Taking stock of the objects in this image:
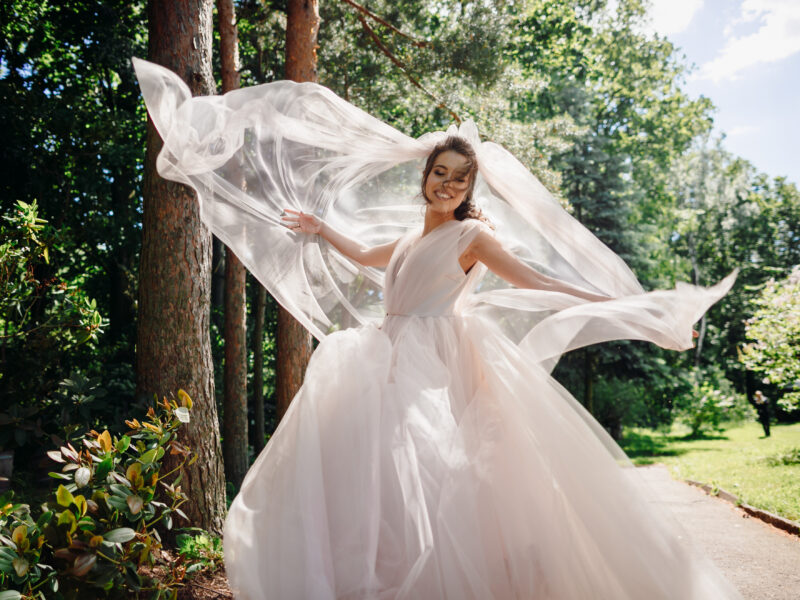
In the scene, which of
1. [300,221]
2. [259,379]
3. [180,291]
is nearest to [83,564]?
[180,291]

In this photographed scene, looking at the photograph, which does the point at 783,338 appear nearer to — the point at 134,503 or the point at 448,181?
the point at 448,181

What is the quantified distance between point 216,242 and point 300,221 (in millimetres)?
6731

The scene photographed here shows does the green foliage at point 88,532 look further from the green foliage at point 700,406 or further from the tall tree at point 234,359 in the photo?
the green foliage at point 700,406

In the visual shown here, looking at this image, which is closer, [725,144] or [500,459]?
[500,459]

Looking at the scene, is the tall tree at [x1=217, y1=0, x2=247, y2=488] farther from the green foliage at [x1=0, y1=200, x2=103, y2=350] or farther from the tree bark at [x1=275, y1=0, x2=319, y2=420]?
the green foliage at [x1=0, y1=200, x2=103, y2=350]

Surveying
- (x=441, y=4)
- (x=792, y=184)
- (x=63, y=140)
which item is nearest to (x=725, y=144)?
(x=792, y=184)

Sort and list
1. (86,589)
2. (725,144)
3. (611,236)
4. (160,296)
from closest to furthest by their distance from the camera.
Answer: (86,589) < (160,296) < (611,236) < (725,144)

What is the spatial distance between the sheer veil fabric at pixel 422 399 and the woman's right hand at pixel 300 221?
54 millimetres

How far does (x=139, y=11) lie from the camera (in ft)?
33.2

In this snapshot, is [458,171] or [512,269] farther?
[458,171]

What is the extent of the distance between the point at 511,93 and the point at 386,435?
356 inches

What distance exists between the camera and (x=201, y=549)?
133 inches

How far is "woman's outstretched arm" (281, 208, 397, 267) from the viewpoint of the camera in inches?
139

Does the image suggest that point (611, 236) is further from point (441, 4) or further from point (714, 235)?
point (714, 235)
